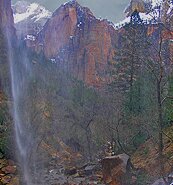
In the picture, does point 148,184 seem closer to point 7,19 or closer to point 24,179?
point 24,179

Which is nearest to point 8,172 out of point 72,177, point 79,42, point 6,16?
point 72,177

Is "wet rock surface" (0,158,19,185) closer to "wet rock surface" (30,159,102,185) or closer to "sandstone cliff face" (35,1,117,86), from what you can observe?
"wet rock surface" (30,159,102,185)

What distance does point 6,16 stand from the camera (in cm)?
6956

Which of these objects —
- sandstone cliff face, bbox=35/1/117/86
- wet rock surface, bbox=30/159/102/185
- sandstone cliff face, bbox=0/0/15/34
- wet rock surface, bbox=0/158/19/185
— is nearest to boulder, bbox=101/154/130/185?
wet rock surface, bbox=30/159/102/185

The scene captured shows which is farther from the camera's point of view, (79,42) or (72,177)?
(79,42)

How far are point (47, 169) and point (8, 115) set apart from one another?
15.0 feet

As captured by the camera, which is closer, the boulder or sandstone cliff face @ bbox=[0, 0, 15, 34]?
the boulder

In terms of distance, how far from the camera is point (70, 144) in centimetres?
3656

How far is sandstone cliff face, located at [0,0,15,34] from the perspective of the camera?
66.2 metres

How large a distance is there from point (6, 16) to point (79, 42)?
43.8 meters

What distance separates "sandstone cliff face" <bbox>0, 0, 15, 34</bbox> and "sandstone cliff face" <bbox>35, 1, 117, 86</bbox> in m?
26.9

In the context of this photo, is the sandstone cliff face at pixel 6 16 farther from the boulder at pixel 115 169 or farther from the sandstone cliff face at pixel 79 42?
the boulder at pixel 115 169

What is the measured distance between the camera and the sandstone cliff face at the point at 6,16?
217ft

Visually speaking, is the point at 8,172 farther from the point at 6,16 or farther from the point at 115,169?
the point at 6,16
